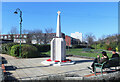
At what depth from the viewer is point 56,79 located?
16.2ft

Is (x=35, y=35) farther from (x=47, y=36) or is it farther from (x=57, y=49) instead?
(x=57, y=49)

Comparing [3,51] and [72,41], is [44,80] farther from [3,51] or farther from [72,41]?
[72,41]

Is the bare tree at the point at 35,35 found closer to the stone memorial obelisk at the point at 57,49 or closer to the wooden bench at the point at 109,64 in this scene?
the stone memorial obelisk at the point at 57,49

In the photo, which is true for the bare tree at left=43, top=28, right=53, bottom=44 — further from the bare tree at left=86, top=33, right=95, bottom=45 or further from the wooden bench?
the wooden bench

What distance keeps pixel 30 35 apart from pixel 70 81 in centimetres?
5412

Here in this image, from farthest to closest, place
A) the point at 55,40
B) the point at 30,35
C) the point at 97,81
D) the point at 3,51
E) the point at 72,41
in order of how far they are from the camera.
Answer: the point at 72,41 → the point at 30,35 → the point at 3,51 → the point at 55,40 → the point at 97,81

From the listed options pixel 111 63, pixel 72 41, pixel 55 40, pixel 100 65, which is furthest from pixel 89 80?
pixel 72 41

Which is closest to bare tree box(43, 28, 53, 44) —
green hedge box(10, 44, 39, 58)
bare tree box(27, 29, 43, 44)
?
bare tree box(27, 29, 43, 44)

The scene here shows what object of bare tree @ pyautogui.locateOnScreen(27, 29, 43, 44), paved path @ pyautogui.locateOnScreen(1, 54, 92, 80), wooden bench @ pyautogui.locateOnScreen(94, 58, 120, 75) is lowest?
paved path @ pyautogui.locateOnScreen(1, 54, 92, 80)

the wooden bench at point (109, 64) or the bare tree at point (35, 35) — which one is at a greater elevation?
the bare tree at point (35, 35)

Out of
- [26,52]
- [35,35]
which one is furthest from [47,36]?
[26,52]

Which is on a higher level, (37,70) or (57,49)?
(57,49)

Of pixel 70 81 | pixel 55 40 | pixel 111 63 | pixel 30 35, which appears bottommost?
pixel 70 81

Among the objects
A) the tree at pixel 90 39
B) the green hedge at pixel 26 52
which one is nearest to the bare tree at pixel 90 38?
the tree at pixel 90 39
